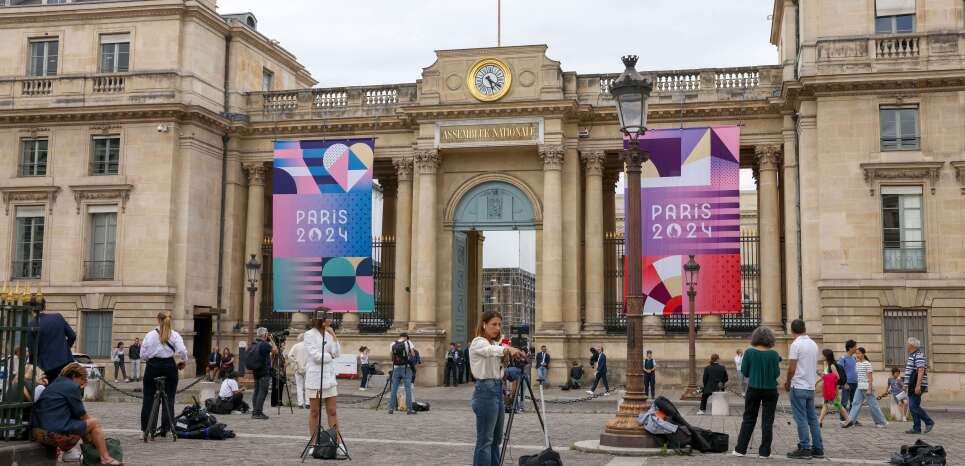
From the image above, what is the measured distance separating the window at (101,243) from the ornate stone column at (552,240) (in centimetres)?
1520

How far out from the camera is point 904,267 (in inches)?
1182

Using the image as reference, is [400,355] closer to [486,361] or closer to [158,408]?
[158,408]

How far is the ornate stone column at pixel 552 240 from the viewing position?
3472 centimetres

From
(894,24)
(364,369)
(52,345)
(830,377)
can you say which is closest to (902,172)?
(894,24)

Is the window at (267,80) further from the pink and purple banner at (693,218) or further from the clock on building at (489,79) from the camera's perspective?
the pink and purple banner at (693,218)

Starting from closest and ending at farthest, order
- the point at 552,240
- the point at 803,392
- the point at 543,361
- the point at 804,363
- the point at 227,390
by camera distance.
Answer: the point at 803,392 → the point at 804,363 → the point at 227,390 → the point at 543,361 → the point at 552,240

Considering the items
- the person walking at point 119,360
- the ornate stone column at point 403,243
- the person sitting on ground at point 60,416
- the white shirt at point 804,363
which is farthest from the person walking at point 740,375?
the person sitting on ground at point 60,416

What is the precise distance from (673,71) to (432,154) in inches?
345

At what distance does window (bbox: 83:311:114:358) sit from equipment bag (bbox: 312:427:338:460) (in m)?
24.9

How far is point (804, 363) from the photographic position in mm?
14578

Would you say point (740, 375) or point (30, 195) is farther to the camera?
point (30, 195)

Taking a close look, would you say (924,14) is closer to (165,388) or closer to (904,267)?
(904,267)

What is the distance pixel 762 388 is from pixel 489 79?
2305cm

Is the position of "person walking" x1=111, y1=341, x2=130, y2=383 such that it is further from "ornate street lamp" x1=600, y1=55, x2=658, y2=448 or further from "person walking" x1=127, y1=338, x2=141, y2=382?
"ornate street lamp" x1=600, y1=55, x2=658, y2=448
